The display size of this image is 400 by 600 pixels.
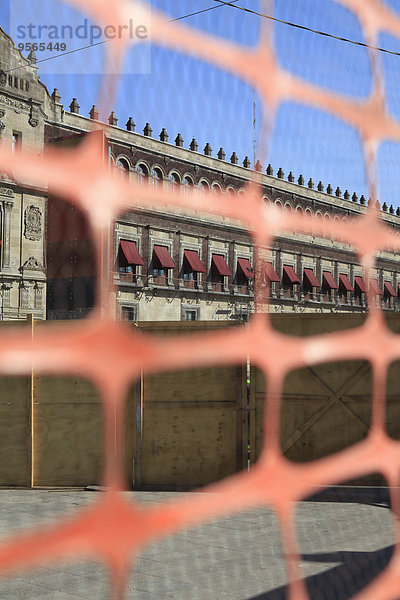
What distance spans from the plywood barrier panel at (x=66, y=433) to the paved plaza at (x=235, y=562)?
91 cm

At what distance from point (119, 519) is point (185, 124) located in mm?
885

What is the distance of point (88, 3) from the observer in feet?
4.91

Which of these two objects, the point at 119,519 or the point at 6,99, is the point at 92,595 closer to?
the point at 119,519

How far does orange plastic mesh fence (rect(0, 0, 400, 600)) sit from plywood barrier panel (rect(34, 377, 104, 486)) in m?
5.25

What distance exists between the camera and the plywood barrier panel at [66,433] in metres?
7.59

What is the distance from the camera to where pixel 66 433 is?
25.2ft

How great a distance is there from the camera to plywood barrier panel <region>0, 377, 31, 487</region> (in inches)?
299

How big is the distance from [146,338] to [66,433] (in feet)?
20.3

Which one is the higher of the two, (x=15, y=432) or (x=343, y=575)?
(x=15, y=432)

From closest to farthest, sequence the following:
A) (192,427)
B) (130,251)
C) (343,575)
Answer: (343,575) < (130,251) < (192,427)

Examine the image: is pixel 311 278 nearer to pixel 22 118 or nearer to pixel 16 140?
pixel 16 140

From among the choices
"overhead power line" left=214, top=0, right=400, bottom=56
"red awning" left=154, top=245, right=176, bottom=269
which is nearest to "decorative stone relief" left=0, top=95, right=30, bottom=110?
"overhead power line" left=214, top=0, right=400, bottom=56

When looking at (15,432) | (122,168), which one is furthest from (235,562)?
(122,168)

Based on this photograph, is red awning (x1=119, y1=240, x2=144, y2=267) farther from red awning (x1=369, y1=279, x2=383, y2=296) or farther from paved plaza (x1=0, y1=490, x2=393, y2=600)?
paved plaza (x1=0, y1=490, x2=393, y2=600)
